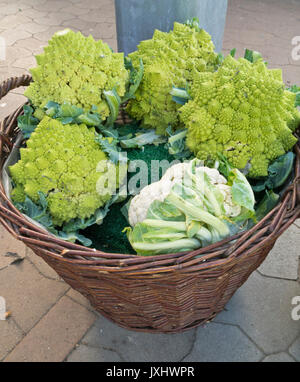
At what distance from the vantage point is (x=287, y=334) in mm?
1227

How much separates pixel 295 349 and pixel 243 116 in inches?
31.6

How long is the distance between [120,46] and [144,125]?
0.43m

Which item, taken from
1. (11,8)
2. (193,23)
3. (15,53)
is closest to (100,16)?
(11,8)

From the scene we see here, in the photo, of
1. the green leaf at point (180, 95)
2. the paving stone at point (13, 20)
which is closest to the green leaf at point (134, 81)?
the green leaf at point (180, 95)

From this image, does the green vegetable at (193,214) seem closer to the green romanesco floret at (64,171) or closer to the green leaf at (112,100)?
the green romanesco floret at (64,171)

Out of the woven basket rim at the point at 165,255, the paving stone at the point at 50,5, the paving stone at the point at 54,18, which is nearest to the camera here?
the woven basket rim at the point at 165,255

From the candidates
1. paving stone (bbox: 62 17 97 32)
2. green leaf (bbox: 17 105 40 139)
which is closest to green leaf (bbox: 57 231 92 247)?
green leaf (bbox: 17 105 40 139)

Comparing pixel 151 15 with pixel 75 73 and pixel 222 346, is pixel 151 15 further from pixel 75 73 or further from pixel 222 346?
pixel 222 346

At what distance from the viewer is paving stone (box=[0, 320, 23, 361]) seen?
4.00 feet

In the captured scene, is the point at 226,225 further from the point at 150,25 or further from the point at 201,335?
the point at 150,25

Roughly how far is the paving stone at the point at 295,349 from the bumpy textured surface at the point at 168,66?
2.85ft

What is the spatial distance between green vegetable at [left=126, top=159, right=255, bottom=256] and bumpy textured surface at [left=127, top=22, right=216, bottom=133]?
35 centimetres

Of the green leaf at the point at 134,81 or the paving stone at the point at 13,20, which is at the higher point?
the green leaf at the point at 134,81

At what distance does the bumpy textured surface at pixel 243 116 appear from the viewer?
106 cm
